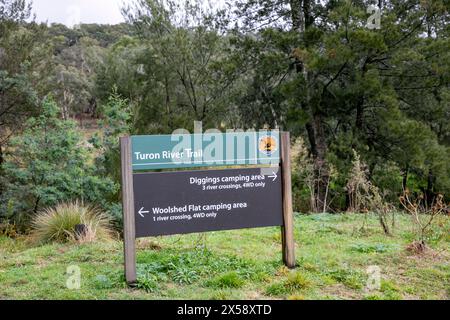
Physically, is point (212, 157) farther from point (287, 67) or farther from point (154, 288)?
point (287, 67)

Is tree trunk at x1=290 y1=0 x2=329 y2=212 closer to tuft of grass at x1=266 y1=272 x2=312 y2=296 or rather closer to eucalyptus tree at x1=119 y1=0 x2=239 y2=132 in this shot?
eucalyptus tree at x1=119 y1=0 x2=239 y2=132

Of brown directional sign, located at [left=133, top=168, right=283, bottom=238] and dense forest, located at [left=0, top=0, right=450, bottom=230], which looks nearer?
brown directional sign, located at [left=133, top=168, right=283, bottom=238]

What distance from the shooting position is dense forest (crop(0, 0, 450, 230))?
11.8 metres

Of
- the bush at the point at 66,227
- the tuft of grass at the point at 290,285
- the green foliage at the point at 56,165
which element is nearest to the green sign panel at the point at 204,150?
the tuft of grass at the point at 290,285

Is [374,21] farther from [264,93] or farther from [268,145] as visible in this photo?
[268,145]

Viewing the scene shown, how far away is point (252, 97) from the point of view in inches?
816

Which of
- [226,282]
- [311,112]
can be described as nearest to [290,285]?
[226,282]

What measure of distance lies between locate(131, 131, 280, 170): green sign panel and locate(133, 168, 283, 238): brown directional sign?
4.5 inches

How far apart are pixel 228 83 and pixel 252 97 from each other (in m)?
1.33

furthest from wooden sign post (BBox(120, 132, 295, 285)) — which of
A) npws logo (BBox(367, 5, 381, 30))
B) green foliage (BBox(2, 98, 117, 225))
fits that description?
npws logo (BBox(367, 5, 381, 30))

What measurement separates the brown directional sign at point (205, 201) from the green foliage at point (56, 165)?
5821 millimetres

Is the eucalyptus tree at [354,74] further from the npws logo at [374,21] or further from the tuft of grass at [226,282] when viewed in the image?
the tuft of grass at [226,282]

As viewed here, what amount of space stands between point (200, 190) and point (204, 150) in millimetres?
436
